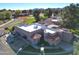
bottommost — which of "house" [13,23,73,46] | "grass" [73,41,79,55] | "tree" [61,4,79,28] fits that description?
"grass" [73,41,79,55]

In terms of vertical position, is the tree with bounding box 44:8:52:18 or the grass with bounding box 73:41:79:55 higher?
the tree with bounding box 44:8:52:18

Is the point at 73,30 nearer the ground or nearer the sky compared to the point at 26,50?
nearer the sky

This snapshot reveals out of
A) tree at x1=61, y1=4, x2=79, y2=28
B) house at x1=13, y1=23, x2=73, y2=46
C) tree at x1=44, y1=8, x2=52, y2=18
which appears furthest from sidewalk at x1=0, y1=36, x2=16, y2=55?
tree at x1=61, y1=4, x2=79, y2=28

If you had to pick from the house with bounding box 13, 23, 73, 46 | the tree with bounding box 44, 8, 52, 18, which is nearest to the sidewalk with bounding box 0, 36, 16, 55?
the house with bounding box 13, 23, 73, 46

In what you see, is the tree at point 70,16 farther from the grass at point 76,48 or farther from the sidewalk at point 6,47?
the sidewalk at point 6,47

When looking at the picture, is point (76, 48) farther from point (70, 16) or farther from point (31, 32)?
point (31, 32)

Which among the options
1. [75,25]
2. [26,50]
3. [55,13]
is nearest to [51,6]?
[55,13]

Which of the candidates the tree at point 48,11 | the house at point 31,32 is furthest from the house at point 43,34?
the tree at point 48,11

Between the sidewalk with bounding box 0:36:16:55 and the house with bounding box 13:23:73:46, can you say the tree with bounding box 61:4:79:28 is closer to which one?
the house with bounding box 13:23:73:46

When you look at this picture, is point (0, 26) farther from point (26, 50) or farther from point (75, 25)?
point (75, 25)

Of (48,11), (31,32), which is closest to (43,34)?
(31,32)
